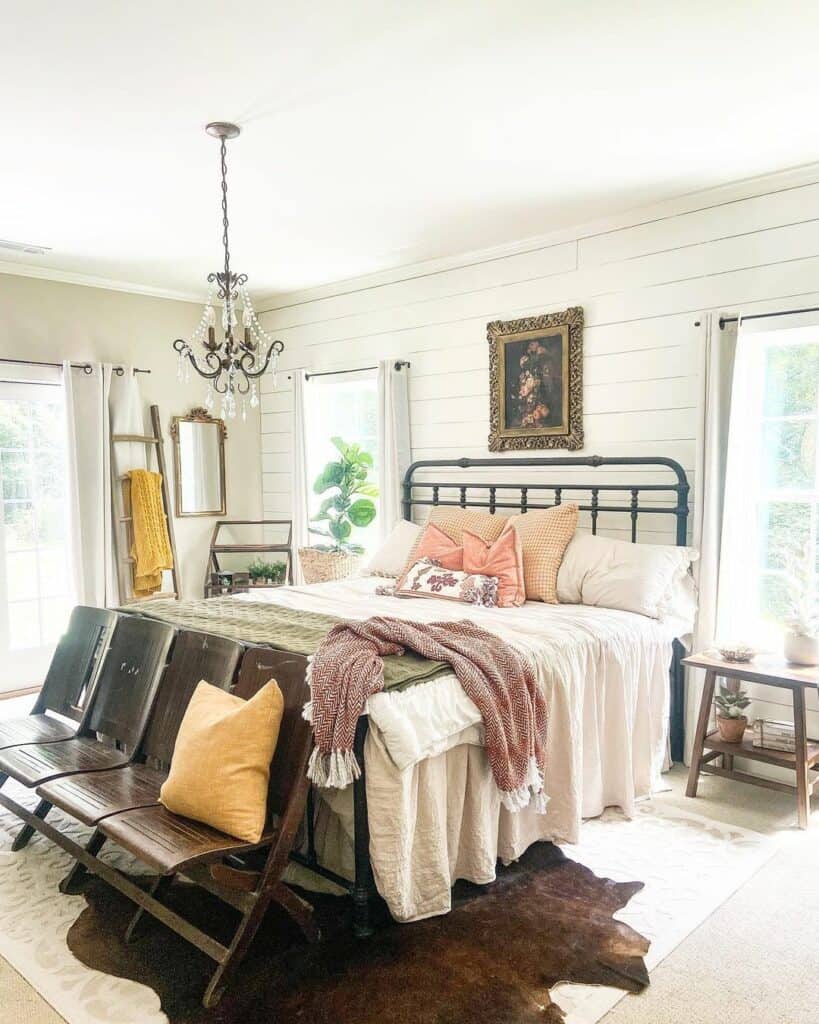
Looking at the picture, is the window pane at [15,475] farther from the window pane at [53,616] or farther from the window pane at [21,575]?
the window pane at [53,616]

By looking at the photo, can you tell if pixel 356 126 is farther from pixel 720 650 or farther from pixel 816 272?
pixel 720 650

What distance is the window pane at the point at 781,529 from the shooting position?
361 cm

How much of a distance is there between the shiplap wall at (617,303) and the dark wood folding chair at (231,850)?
2279 mm

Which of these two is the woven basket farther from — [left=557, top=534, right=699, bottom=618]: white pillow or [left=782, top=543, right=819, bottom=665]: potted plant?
[left=782, top=543, right=819, bottom=665]: potted plant

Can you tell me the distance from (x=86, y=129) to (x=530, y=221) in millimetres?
2169

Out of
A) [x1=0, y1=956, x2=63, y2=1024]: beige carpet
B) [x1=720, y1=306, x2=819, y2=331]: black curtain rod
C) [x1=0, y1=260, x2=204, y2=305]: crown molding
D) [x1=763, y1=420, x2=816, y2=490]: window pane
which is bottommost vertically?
[x1=0, y1=956, x2=63, y2=1024]: beige carpet

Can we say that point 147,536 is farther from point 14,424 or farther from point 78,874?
point 78,874

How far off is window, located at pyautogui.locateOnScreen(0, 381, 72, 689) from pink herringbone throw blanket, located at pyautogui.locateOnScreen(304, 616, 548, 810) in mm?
3117

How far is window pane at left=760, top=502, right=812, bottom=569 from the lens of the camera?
11.8ft

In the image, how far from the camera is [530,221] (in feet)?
13.7

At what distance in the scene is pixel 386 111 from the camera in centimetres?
289

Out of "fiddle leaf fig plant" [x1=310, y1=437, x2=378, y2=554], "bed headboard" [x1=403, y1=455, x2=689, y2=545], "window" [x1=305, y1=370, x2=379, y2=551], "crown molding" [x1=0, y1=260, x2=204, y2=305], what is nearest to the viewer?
"bed headboard" [x1=403, y1=455, x2=689, y2=545]

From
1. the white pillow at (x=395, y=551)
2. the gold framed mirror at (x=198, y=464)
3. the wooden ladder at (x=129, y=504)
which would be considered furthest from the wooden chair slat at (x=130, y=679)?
the gold framed mirror at (x=198, y=464)

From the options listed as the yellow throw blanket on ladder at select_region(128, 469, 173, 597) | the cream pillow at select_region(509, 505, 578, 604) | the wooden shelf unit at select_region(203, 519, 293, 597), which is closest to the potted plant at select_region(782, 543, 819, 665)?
the cream pillow at select_region(509, 505, 578, 604)
